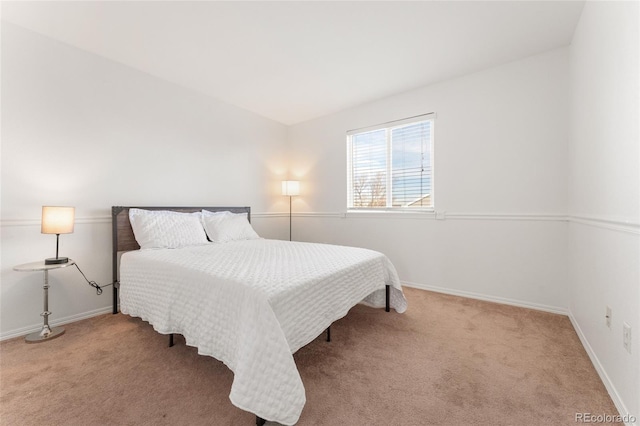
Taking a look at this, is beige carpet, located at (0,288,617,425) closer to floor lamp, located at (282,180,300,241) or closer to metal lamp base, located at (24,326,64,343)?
metal lamp base, located at (24,326,64,343)

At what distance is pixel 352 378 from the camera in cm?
154

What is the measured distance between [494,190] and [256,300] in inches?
108

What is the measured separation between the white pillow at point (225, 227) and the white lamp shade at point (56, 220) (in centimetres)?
119

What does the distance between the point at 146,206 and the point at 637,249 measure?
3.75 m

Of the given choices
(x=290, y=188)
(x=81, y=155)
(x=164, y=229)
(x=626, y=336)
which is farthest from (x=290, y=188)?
(x=626, y=336)

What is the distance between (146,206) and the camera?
112 inches

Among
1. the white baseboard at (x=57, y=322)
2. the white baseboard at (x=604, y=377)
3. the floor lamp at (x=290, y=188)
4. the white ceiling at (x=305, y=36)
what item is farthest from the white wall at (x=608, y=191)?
the white baseboard at (x=57, y=322)

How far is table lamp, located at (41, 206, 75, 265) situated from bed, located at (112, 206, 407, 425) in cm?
46

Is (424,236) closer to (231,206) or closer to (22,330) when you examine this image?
(231,206)

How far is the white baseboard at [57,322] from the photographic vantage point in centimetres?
206

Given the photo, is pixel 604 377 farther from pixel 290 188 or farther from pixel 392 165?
pixel 290 188

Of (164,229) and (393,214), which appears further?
(393,214)

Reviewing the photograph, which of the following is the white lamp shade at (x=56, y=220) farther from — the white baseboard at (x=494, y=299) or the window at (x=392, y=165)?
the white baseboard at (x=494, y=299)

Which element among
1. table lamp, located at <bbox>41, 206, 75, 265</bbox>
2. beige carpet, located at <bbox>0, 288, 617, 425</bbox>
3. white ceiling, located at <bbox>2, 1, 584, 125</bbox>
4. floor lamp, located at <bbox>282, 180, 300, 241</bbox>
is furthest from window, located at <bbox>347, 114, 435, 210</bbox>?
table lamp, located at <bbox>41, 206, 75, 265</bbox>
